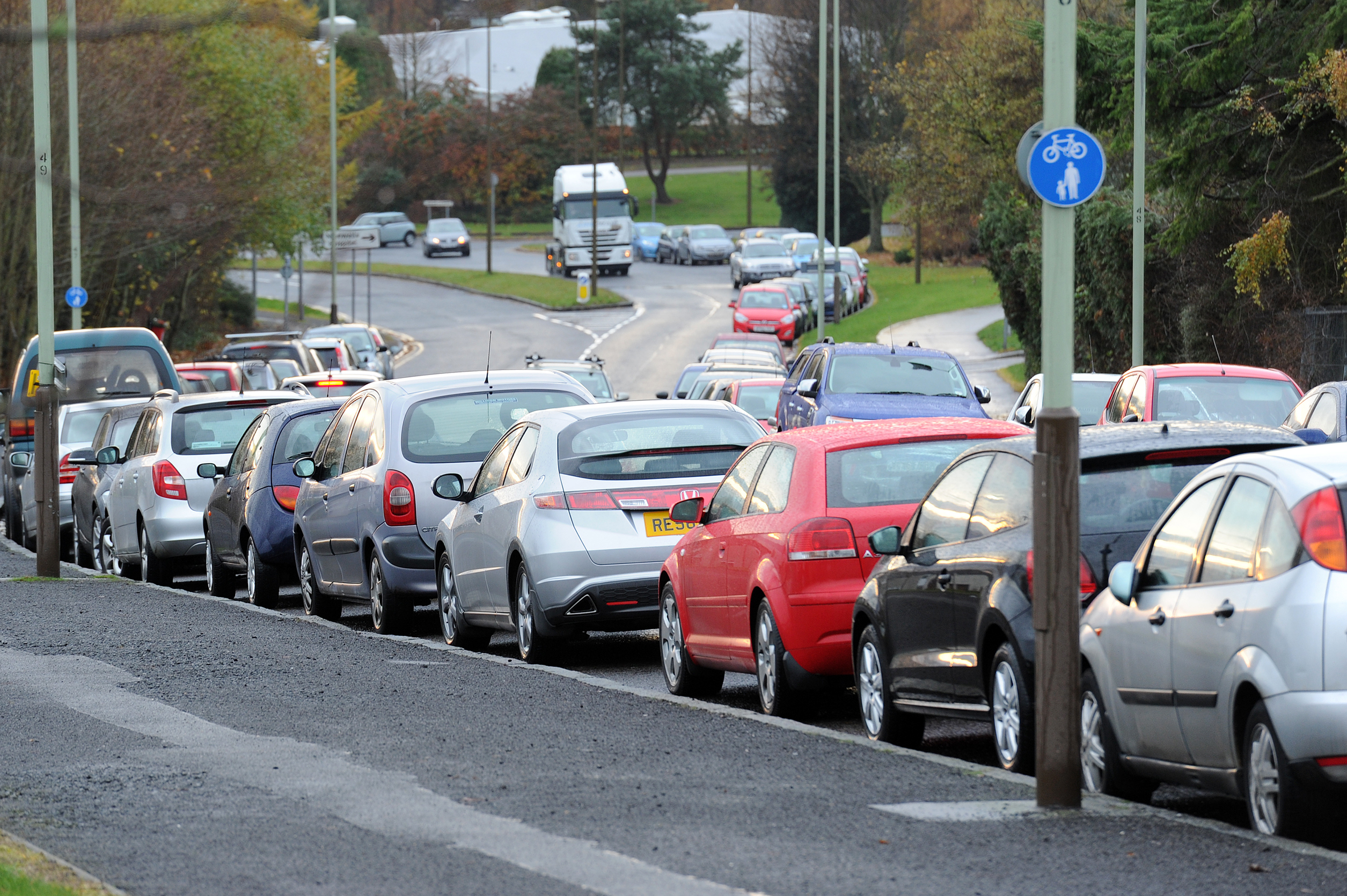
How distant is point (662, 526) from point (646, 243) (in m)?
85.1

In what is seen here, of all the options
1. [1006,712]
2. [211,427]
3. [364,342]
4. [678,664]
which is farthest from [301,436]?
[364,342]

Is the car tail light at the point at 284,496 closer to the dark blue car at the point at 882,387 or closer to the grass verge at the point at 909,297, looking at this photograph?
the dark blue car at the point at 882,387

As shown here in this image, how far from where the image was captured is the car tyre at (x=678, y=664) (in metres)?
11.8

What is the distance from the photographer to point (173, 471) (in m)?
19.5

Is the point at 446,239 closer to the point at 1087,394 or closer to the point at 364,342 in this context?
the point at 364,342

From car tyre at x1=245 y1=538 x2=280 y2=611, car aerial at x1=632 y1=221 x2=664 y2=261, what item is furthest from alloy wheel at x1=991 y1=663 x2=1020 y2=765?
car aerial at x1=632 y1=221 x2=664 y2=261

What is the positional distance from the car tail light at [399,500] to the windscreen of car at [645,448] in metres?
2.39

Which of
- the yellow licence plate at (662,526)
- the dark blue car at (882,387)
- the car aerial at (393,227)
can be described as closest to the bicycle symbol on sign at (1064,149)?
the yellow licence plate at (662,526)

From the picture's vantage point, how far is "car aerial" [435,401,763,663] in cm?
1259

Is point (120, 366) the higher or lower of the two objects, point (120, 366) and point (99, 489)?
the higher

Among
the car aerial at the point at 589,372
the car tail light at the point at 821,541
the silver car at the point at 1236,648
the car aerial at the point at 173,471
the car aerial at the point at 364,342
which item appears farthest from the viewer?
the car aerial at the point at 364,342

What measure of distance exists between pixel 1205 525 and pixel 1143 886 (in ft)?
5.72

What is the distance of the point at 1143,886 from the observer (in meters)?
6.10

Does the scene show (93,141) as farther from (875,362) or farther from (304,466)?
(875,362)
